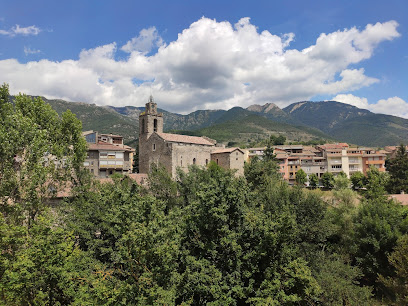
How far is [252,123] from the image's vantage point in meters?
187

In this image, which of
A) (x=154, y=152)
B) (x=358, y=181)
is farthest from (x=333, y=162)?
(x=154, y=152)

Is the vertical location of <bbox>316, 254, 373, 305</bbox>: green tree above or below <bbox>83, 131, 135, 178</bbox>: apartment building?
below

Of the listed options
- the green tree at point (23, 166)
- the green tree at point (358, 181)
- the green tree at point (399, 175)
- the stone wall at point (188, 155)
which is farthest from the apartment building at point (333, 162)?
the green tree at point (23, 166)

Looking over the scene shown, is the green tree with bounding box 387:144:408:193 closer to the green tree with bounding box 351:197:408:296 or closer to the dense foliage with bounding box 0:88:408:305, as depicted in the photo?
the dense foliage with bounding box 0:88:408:305

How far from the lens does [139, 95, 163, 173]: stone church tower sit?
45784 mm

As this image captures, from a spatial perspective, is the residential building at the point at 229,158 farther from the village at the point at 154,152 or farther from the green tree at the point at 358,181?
the green tree at the point at 358,181

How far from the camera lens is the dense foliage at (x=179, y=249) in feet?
31.7

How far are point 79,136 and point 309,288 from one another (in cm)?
2189

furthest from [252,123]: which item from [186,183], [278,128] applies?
[186,183]

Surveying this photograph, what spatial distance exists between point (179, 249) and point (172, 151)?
29.2m

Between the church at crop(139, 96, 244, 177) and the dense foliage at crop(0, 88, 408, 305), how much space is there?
1911 centimetres

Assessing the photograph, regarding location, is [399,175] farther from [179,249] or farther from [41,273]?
[41,273]

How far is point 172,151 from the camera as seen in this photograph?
41.6 m

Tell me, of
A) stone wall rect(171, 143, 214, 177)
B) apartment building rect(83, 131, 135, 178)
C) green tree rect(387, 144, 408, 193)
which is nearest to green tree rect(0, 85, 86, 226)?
apartment building rect(83, 131, 135, 178)
